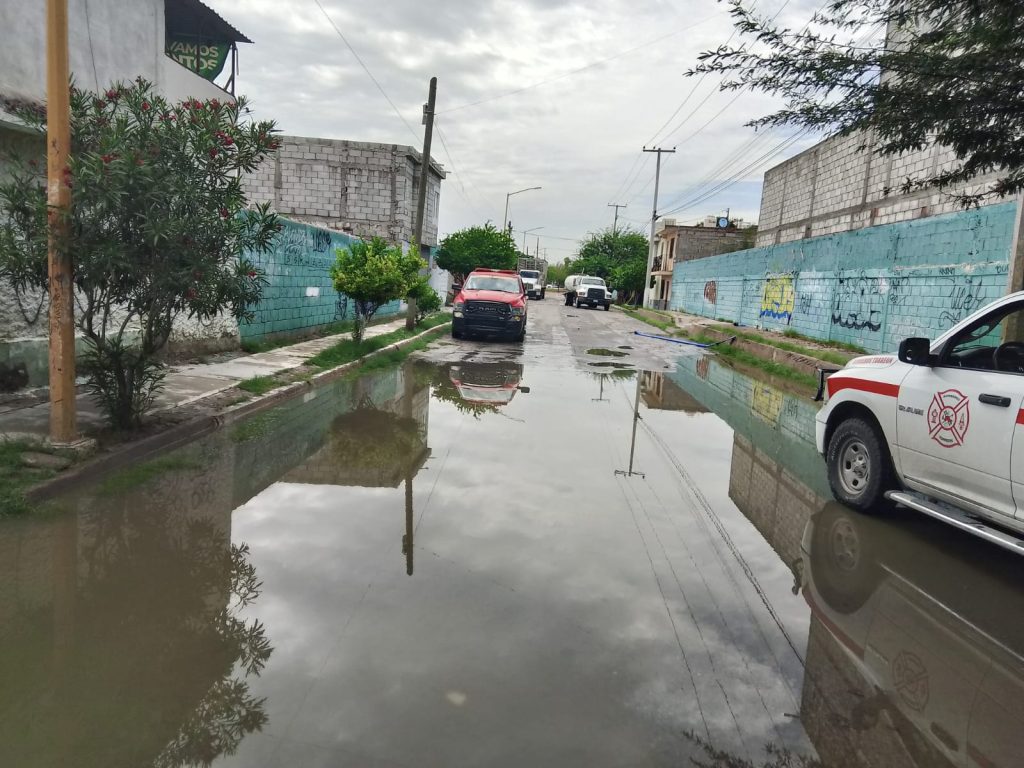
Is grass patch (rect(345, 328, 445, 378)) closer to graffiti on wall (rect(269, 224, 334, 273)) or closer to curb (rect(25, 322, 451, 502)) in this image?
curb (rect(25, 322, 451, 502))

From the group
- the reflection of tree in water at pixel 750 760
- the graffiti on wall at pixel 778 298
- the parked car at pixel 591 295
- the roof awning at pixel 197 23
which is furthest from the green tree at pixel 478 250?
the reflection of tree in water at pixel 750 760

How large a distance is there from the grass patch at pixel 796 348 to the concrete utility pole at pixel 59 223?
1396 centimetres

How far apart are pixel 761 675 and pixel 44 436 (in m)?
5.99

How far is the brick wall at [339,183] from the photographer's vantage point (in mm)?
31906

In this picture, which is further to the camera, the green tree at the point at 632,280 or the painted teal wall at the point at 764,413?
the green tree at the point at 632,280

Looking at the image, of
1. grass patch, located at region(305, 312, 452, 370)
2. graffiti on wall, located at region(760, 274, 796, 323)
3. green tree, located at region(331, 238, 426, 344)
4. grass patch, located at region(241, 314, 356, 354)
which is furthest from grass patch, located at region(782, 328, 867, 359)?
grass patch, located at region(241, 314, 356, 354)

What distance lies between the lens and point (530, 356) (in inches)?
693

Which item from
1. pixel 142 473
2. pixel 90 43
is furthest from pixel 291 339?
pixel 142 473

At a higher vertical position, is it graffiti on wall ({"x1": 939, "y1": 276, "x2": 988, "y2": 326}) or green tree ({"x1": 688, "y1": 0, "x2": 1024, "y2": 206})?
green tree ({"x1": 688, "y1": 0, "x2": 1024, "y2": 206})

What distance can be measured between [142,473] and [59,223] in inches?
83.0

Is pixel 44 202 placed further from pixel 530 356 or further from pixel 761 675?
pixel 530 356

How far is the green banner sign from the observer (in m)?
20.4

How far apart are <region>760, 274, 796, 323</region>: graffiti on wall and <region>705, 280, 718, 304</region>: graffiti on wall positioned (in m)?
8.35

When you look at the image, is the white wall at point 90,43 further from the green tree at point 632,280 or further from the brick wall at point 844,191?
the green tree at point 632,280
